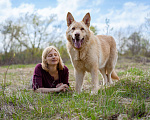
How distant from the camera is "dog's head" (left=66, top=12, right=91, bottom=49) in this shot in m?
3.18

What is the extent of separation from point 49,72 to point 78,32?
1.33 metres

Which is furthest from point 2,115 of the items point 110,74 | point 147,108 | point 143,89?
point 110,74

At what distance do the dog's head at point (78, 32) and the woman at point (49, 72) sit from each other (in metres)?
0.61

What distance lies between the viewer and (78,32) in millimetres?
3113

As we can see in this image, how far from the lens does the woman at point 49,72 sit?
133 inches

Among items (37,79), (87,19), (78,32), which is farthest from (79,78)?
(87,19)

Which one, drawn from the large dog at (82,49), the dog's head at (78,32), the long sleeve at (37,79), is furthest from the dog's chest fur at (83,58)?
the long sleeve at (37,79)

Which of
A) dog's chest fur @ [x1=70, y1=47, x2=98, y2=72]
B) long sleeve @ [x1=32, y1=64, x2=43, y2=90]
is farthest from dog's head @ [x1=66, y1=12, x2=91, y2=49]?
long sleeve @ [x1=32, y1=64, x2=43, y2=90]

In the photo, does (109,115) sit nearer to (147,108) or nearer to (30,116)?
(147,108)

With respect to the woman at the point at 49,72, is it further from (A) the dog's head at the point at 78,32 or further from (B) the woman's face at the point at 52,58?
(A) the dog's head at the point at 78,32

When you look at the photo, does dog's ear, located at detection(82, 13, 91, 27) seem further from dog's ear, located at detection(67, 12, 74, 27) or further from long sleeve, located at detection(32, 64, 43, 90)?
long sleeve, located at detection(32, 64, 43, 90)

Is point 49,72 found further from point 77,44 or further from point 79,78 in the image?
point 77,44

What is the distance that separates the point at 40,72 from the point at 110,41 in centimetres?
259

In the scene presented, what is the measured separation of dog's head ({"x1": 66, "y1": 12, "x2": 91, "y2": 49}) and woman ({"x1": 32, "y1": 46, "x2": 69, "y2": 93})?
1.99 feet
